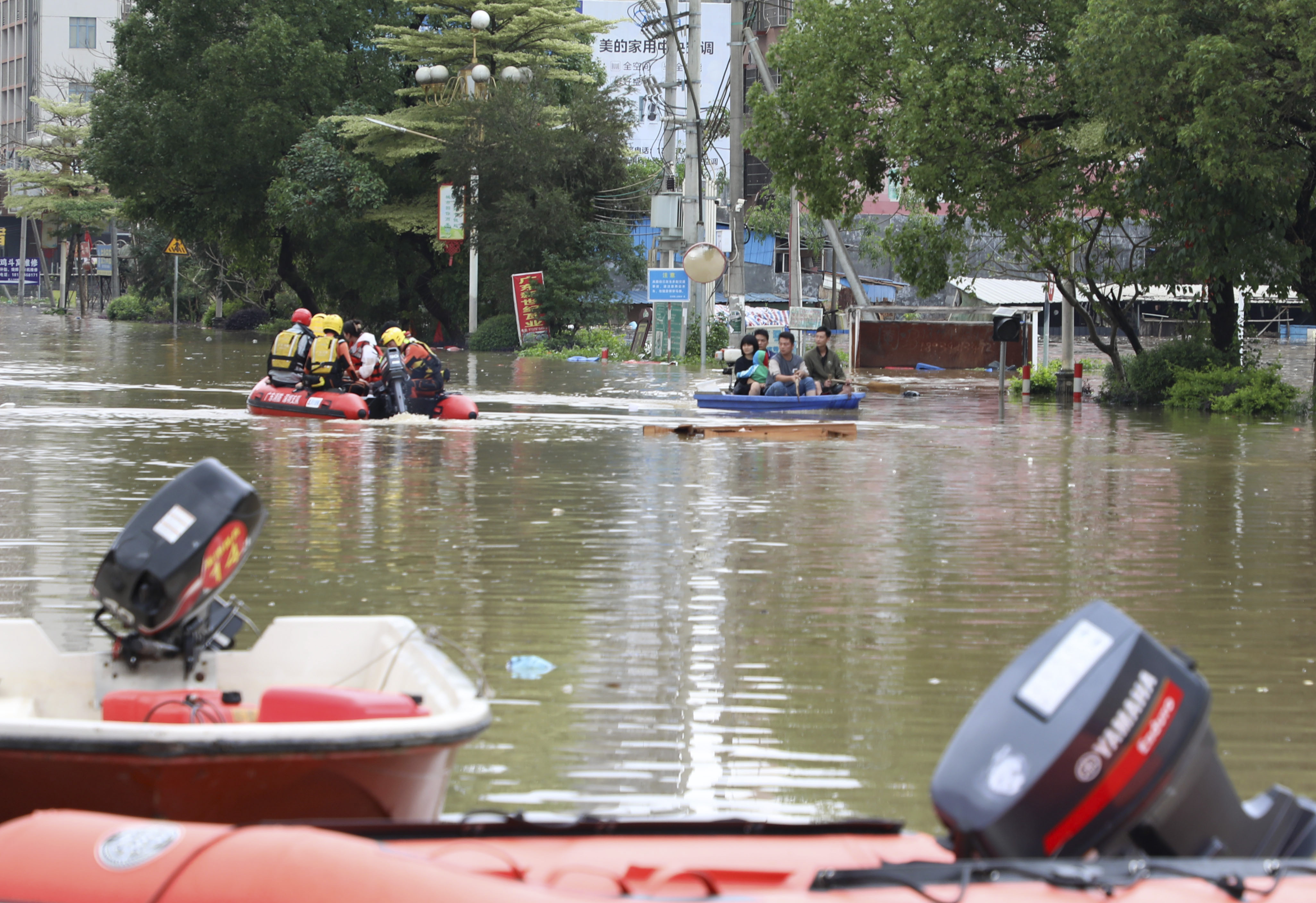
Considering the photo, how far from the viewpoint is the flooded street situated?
18.0 ft

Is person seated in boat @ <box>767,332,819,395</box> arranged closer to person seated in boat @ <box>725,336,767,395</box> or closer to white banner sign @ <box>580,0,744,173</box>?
person seated in boat @ <box>725,336,767,395</box>

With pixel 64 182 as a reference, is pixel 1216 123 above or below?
below

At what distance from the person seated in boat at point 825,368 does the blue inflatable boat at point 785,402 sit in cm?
36

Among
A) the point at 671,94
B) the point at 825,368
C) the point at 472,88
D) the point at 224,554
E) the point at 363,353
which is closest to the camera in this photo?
the point at 224,554

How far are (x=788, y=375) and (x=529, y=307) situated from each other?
2442cm

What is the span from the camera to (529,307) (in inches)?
1752

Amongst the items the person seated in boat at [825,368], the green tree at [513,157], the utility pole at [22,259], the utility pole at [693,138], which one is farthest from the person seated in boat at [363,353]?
the utility pole at [22,259]

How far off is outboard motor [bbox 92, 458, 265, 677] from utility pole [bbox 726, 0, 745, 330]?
90.4 feet

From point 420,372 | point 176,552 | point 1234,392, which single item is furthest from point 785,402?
point 176,552

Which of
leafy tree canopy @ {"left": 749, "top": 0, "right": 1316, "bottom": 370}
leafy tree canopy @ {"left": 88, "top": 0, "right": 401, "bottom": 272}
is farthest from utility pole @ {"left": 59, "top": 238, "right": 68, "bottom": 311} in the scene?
leafy tree canopy @ {"left": 749, "top": 0, "right": 1316, "bottom": 370}

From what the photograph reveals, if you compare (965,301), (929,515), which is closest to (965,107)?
(929,515)

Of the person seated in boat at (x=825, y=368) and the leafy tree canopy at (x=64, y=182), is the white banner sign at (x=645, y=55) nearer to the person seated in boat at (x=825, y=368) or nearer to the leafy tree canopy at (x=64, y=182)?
the leafy tree canopy at (x=64, y=182)

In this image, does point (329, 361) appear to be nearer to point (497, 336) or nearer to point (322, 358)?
point (322, 358)

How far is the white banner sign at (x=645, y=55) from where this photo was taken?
215 feet
